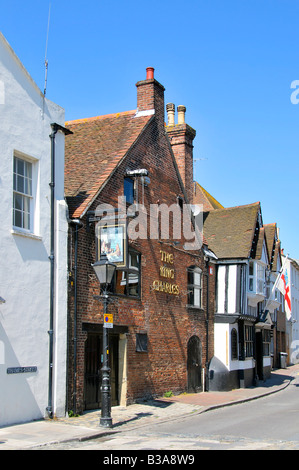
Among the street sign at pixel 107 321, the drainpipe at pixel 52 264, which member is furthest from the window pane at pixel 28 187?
the street sign at pixel 107 321

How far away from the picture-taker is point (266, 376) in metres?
28.8

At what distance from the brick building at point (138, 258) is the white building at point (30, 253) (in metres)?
0.56

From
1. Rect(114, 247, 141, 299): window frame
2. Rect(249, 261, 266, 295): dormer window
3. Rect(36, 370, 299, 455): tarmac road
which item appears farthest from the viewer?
Rect(249, 261, 266, 295): dormer window

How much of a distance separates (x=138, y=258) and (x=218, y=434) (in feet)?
23.5

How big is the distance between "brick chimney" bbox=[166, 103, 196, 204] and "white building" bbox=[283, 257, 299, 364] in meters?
24.2

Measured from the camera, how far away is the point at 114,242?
558 inches

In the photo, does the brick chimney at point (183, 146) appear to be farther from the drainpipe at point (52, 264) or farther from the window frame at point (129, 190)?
the drainpipe at point (52, 264)

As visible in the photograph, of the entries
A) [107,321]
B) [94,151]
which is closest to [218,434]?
[107,321]

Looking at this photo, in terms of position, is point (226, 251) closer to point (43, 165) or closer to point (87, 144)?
point (87, 144)

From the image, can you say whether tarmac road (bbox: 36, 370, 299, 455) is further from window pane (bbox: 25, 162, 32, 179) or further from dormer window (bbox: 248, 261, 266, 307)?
dormer window (bbox: 248, 261, 266, 307)

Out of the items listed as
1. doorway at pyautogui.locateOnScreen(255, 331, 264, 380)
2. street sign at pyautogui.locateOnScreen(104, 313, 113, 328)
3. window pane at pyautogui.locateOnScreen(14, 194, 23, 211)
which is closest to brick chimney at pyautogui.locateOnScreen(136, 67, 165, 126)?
window pane at pyautogui.locateOnScreen(14, 194, 23, 211)

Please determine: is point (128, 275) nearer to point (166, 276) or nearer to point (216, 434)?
point (166, 276)

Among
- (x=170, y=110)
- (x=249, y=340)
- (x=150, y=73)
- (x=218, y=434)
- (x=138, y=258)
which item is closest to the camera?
(x=218, y=434)

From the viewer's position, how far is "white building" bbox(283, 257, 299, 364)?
1805 inches
